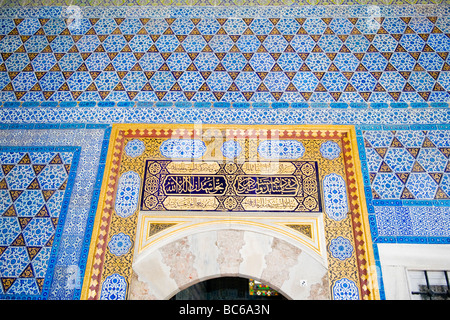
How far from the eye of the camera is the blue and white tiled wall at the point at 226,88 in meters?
2.89

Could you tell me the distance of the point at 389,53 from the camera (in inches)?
137

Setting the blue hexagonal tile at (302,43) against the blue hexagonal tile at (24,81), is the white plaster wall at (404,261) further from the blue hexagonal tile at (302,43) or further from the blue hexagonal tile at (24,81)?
the blue hexagonal tile at (24,81)

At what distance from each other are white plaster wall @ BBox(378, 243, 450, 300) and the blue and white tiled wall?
6 cm

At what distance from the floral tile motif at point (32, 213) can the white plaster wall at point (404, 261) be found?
2.29 m

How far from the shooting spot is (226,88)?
Result: 3359 millimetres

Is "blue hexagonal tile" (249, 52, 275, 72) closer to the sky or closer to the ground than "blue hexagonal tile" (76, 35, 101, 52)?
closer to the ground

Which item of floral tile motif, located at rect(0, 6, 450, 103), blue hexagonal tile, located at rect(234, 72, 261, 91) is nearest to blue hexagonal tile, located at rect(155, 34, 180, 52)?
floral tile motif, located at rect(0, 6, 450, 103)

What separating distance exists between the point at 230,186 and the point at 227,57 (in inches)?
47.7

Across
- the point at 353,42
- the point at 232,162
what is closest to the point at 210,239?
the point at 232,162

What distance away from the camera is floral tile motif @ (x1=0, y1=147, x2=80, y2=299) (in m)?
2.69

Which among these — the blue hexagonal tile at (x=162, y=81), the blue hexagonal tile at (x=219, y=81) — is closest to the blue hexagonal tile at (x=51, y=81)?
the blue hexagonal tile at (x=162, y=81)

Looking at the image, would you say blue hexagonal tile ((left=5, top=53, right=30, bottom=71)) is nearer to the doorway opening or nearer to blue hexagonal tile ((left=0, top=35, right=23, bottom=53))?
blue hexagonal tile ((left=0, top=35, right=23, bottom=53))

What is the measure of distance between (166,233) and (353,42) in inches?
92.2
